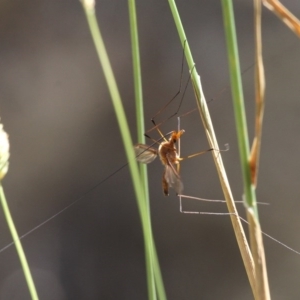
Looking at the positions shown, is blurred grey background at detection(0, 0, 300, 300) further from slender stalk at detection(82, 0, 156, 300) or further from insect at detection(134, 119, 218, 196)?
slender stalk at detection(82, 0, 156, 300)

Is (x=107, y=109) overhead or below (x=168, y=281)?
overhead

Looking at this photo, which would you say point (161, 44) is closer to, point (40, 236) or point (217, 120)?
point (217, 120)

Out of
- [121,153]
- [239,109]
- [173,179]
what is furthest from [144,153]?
[121,153]

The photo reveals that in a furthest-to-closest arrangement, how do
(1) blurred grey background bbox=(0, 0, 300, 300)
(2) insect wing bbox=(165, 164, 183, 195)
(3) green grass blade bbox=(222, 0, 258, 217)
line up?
(1) blurred grey background bbox=(0, 0, 300, 300) → (2) insect wing bbox=(165, 164, 183, 195) → (3) green grass blade bbox=(222, 0, 258, 217)

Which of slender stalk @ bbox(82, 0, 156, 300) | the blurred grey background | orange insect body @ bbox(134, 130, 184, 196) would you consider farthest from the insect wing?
the blurred grey background

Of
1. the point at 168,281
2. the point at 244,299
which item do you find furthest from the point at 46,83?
the point at 244,299

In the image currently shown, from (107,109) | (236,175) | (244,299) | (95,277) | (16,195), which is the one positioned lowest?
(244,299)
